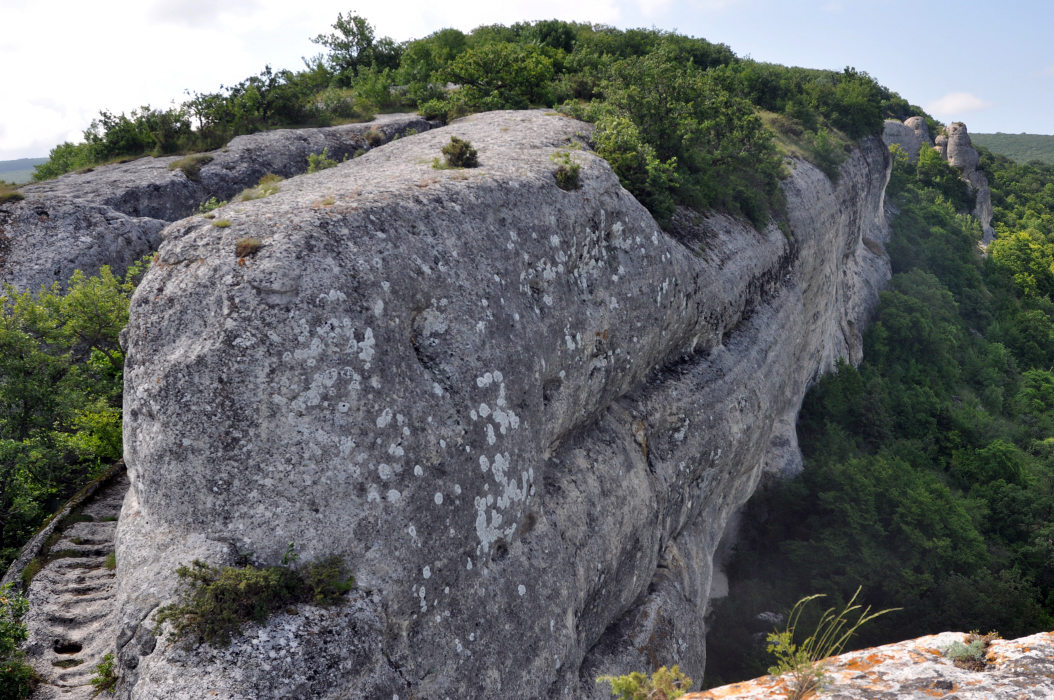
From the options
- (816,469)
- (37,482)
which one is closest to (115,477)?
(37,482)

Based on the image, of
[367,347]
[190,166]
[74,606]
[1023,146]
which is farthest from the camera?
[1023,146]

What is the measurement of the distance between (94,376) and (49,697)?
7860 mm

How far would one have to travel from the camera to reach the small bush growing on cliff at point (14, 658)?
23.6 ft

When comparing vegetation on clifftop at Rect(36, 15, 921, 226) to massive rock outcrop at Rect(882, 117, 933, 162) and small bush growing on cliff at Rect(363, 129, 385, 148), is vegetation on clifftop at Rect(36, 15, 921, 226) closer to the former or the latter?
small bush growing on cliff at Rect(363, 129, 385, 148)

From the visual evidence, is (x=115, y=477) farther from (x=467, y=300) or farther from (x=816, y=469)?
(x=816, y=469)

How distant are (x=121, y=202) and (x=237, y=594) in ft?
40.1

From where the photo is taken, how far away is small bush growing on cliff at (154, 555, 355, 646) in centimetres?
A: 643

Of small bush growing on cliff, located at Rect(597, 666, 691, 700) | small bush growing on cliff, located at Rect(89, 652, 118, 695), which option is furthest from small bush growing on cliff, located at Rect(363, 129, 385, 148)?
small bush growing on cliff, located at Rect(597, 666, 691, 700)

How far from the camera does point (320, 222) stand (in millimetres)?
8109

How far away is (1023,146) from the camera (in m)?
184

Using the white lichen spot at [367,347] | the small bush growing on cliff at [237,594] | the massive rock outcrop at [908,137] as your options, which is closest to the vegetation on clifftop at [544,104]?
the white lichen spot at [367,347]

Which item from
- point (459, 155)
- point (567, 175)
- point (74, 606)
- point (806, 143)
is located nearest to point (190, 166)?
point (459, 155)

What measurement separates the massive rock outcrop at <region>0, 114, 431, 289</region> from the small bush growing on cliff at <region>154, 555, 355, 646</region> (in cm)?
1040

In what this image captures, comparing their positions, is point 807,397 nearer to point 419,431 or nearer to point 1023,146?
point 419,431
